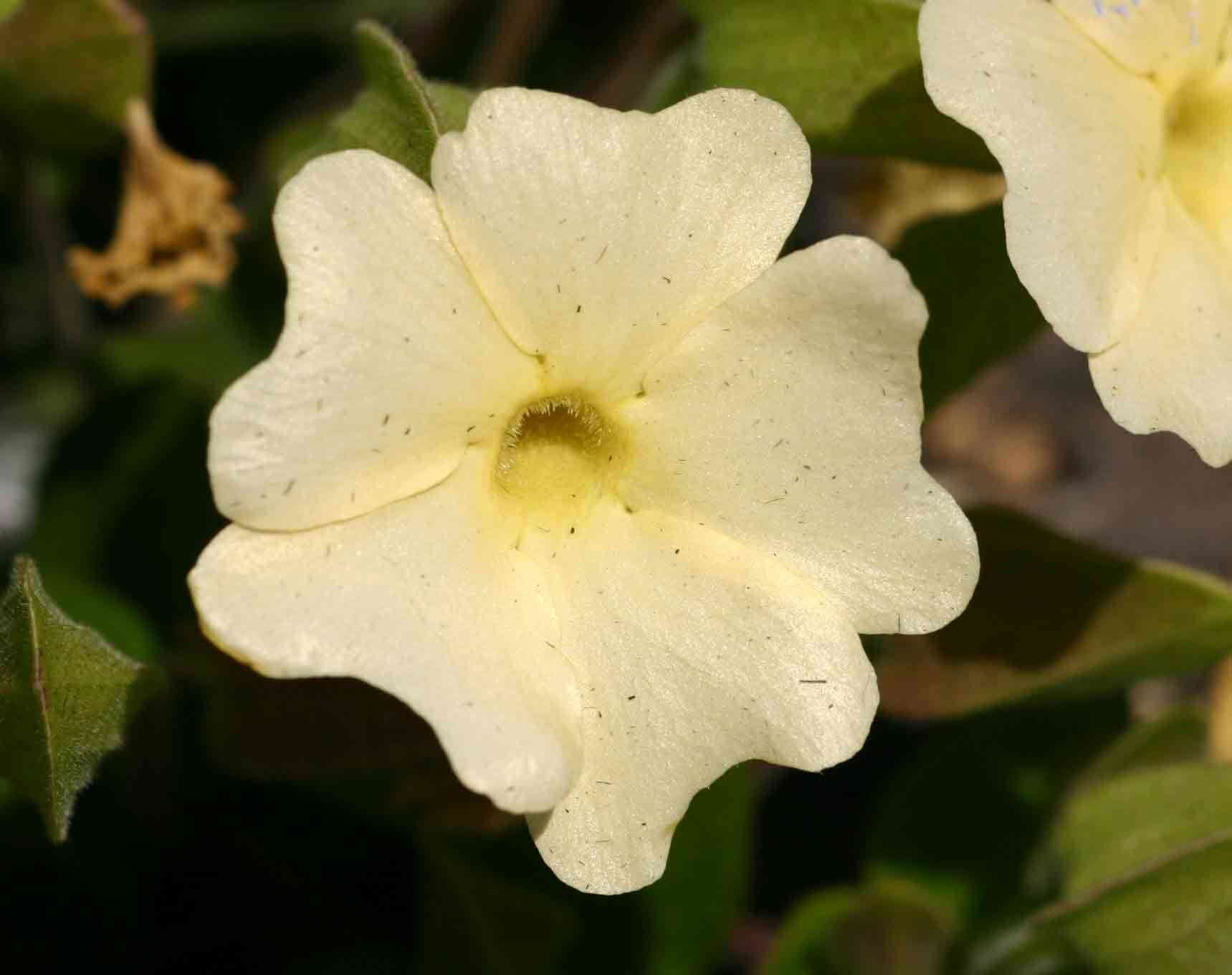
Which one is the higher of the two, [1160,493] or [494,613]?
[494,613]

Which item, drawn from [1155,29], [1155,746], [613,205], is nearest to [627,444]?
[613,205]

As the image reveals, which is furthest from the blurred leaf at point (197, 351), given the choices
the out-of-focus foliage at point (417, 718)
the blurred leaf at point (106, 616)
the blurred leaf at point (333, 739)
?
the blurred leaf at point (333, 739)

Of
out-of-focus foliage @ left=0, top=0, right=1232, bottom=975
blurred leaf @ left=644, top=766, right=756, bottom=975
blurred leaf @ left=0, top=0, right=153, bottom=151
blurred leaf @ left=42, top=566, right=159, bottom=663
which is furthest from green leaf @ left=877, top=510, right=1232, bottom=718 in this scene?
blurred leaf @ left=0, top=0, right=153, bottom=151

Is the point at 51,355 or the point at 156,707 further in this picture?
the point at 51,355

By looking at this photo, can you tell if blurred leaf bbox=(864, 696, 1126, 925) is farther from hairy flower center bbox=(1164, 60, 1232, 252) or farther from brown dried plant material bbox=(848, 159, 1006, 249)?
hairy flower center bbox=(1164, 60, 1232, 252)

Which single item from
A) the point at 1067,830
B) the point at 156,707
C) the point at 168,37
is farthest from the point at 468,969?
the point at 168,37

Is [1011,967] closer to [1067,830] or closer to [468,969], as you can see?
[1067,830]
